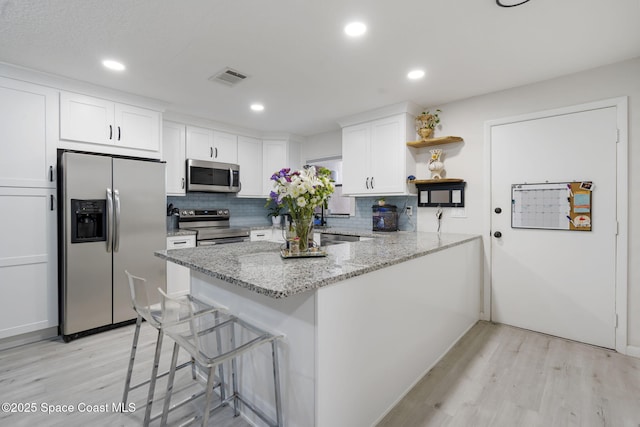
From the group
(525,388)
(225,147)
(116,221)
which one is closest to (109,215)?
(116,221)

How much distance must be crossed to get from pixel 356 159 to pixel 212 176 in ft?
6.38

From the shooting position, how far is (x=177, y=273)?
3.51 meters

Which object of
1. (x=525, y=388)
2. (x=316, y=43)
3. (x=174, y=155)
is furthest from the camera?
(x=174, y=155)

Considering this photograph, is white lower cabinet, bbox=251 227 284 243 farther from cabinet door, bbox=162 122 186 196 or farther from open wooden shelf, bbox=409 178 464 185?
open wooden shelf, bbox=409 178 464 185

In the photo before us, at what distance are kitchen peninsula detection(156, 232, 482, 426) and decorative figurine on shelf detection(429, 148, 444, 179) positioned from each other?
4.27 ft

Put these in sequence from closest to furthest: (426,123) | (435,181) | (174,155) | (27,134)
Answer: (27,134), (435,181), (426,123), (174,155)

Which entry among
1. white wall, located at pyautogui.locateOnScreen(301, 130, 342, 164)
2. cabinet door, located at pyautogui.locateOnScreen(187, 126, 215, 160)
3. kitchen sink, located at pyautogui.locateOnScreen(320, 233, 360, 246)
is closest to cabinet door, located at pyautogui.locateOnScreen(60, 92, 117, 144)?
cabinet door, located at pyautogui.locateOnScreen(187, 126, 215, 160)

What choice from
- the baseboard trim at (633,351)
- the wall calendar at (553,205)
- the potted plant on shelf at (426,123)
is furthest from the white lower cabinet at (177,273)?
the baseboard trim at (633,351)

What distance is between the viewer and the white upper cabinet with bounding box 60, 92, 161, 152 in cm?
277

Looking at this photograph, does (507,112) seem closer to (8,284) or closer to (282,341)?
(282,341)

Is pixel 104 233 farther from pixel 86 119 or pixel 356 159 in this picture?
pixel 356 159

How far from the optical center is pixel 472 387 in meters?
1.98

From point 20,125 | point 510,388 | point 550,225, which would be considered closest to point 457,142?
point 550,225

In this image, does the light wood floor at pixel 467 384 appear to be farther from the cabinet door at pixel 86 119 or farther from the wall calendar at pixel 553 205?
the cabinet door at pixel 86 119
